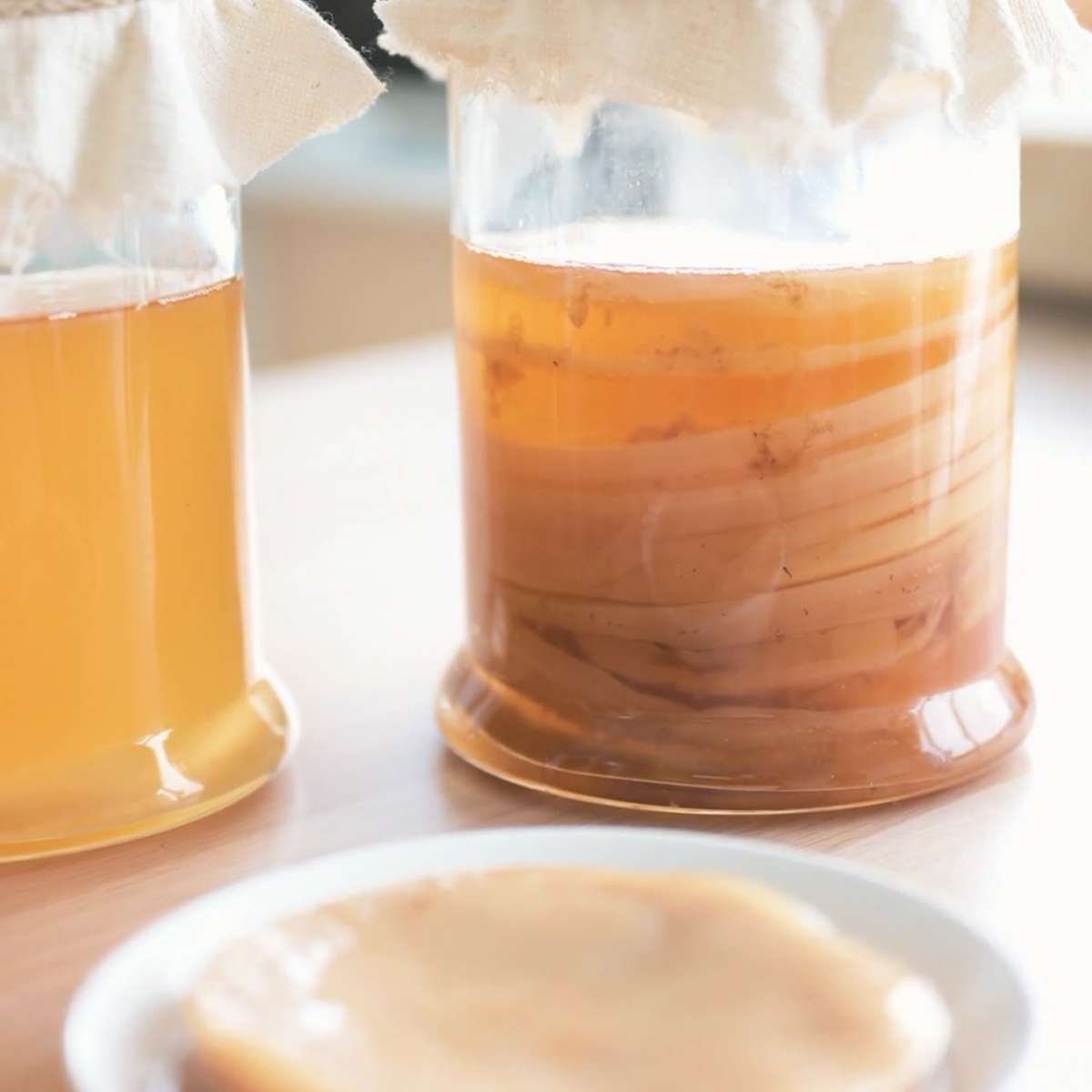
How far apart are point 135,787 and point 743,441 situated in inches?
7.2

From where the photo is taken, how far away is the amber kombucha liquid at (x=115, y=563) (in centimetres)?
49

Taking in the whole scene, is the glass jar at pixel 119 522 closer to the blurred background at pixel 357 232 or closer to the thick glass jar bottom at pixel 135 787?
the thick glass jar bottom at pixel 135 787

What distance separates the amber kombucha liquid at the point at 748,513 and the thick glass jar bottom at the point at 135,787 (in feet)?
0.25

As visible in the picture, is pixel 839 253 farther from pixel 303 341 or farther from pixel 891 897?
pixel 303 341

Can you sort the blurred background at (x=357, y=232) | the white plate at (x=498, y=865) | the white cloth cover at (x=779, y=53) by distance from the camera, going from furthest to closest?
the blurred background at (x=357, y=232), the white cloth cover at (x=779, y=53), the white plate at (x=498, y=865)

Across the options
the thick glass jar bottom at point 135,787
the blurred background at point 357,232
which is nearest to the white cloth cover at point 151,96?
the thick glass jar bottom at point 135,787

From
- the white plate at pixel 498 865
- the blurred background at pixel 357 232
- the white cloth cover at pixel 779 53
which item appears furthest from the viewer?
the blurred background at pixel 357 232

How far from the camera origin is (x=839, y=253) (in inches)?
20.1

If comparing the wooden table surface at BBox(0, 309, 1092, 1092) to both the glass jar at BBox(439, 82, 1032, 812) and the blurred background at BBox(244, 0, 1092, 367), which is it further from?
the blurred background at BBox(244, 0, 1092, 367)

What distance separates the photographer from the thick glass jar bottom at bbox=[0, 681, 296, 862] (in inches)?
19.8

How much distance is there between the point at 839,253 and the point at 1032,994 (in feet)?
0.72

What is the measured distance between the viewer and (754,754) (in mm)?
518

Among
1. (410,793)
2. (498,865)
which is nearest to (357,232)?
(410,793)

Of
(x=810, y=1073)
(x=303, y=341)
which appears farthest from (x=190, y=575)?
(x=303, y=341)
